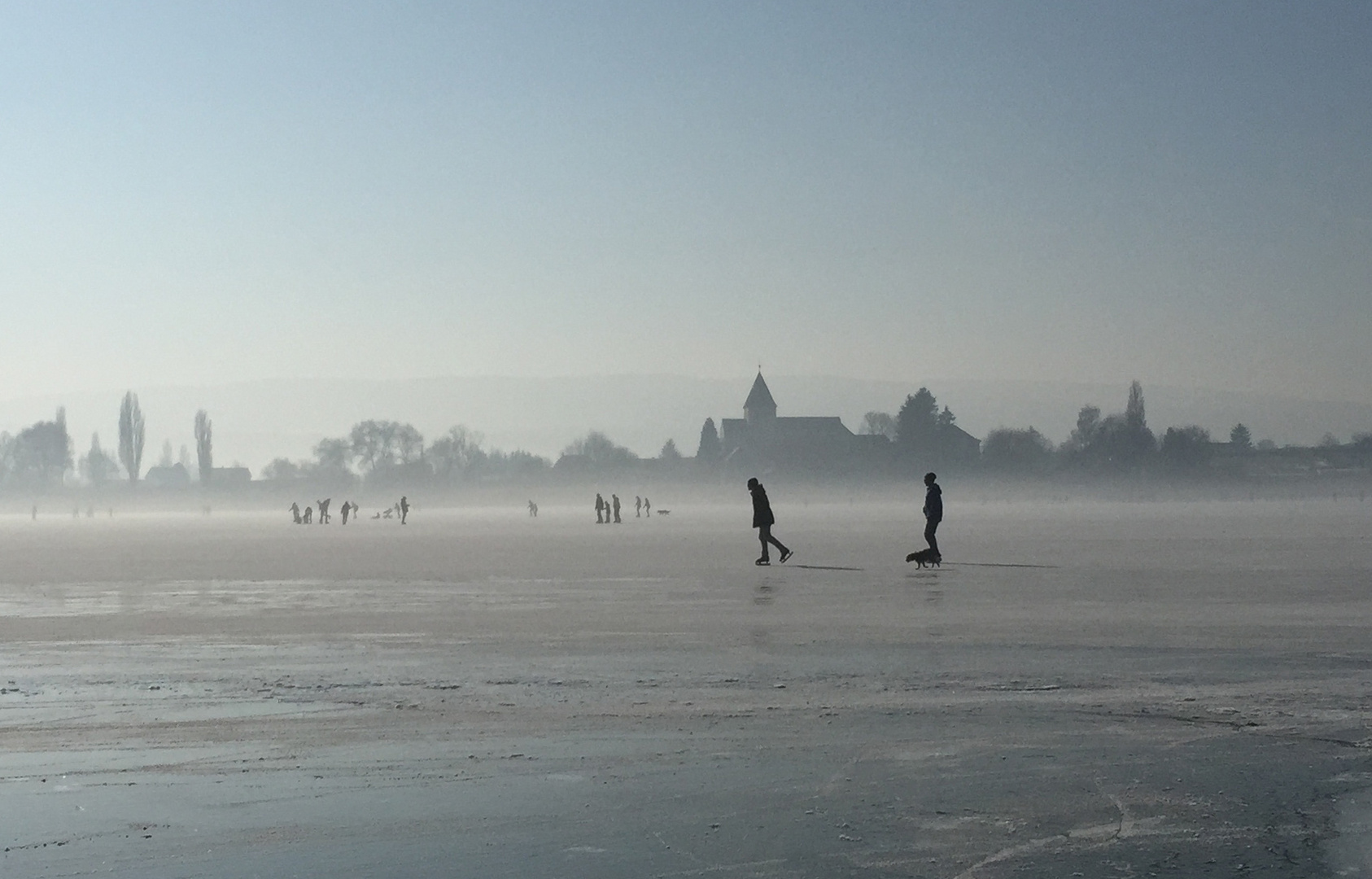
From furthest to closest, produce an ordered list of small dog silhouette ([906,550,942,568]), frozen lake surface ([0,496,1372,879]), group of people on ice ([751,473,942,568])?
group of people on ice ([751,473,942,568]) < small dog silhouette ([906,550,942,568]) < frozen lake surface ([0,496,1372,879])

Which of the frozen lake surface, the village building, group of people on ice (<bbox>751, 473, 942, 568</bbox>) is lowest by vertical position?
the frozen lake surface

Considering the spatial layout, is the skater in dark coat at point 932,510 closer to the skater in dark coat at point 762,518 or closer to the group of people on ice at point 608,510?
the skater in dark coat at point 762,518

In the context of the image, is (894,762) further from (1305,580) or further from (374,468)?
(374,468)

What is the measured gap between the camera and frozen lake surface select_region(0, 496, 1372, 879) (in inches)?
208

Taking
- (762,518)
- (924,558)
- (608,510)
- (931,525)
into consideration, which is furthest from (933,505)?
(608,510)

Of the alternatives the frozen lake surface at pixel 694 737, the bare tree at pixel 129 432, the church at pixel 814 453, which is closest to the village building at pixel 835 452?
the church at pixel 814 453

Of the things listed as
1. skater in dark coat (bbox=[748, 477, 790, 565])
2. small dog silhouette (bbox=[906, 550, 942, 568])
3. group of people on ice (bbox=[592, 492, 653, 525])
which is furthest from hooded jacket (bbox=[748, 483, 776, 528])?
group of people on ice (bbox=[592, 492, 653, 525])

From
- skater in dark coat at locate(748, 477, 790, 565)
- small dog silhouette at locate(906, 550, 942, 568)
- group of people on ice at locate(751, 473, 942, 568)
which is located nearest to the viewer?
small dog silhouette at locate(906, 550, 942, 568)

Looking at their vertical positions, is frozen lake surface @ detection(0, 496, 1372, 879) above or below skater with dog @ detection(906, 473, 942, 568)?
below

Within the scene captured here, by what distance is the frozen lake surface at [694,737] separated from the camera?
5.28 m

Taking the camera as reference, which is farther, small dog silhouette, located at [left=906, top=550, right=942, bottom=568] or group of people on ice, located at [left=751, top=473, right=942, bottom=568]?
group of people on ice, located at [left=751, top=473, right=942, bottom=568]

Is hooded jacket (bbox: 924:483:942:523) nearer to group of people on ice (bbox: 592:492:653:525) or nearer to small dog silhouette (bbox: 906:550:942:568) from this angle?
small dog silhouette (bbox: 906:550:942:568)

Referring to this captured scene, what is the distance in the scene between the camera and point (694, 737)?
754cm

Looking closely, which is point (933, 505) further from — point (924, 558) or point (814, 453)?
point (814, 453)
